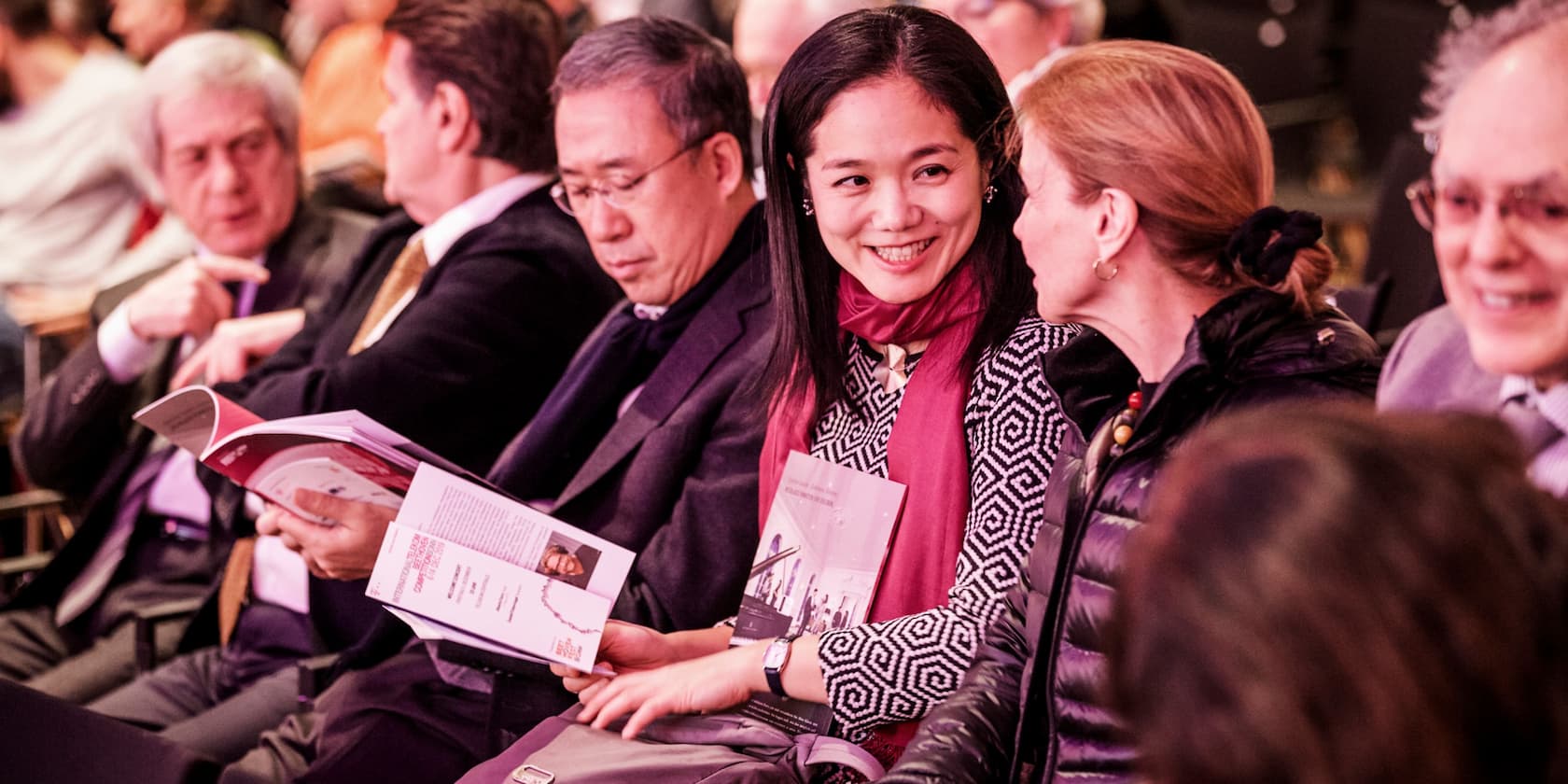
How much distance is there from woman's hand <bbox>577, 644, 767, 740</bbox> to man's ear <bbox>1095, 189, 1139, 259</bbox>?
737 mm

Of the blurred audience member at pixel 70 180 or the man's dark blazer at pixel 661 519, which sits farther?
the blurred audience member at pixel 70 180

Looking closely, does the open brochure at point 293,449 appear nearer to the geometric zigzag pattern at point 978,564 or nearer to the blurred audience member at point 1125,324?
the geometric zigzag pattern at point 978,564

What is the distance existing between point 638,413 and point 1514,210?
4.84 ft

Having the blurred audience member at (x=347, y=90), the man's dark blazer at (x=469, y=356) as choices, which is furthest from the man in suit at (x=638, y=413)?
the blurred audience member at (x=347, y=90)

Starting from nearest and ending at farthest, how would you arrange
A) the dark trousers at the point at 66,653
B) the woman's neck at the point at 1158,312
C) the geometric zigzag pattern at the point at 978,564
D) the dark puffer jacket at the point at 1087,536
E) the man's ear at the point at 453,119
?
the dark puffer jacket at the point at 1087,536
the woman's neck at the point at 1158,312
the geometric zigzag pattern at the point at 978,564
the man's ear at the point at 453,119
the dark trousers at the point at 66,653

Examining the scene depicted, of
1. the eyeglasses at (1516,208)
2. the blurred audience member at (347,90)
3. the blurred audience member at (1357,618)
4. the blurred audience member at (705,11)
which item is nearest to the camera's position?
the blurred audience member at (1357,618)

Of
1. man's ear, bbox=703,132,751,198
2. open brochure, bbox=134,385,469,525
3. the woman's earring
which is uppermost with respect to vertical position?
man's ear, bbox=703,132,751,198

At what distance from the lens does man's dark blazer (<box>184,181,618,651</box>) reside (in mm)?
2869

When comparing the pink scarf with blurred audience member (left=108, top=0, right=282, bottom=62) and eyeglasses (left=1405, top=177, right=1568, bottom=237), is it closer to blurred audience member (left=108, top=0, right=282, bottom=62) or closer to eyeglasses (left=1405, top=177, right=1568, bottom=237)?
eyeglasses (left=1405, top=177, right=1568, bottom=237)

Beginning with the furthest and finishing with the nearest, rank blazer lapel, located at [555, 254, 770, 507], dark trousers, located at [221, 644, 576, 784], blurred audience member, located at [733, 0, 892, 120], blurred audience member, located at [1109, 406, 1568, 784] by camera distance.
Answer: blurred audience member, located at [733, 0, 892, 120]
blazer lapel, located at [555, 254, 770, 507]
dark trousers, located at [221, 644, 576, 784]
blurred audience member, located at [1109, 406, 1568, 784]

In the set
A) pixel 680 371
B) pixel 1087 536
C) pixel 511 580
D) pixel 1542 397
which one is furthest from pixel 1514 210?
pixel 680 371

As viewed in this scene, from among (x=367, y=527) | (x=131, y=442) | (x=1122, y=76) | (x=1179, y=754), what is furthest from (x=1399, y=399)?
(x=131, y=442)

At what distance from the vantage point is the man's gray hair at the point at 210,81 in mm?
3666

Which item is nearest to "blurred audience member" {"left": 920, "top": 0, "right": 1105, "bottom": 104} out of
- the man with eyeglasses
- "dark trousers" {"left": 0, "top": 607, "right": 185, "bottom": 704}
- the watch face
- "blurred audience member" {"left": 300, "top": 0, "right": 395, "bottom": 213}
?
the watch face
